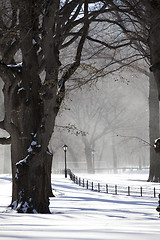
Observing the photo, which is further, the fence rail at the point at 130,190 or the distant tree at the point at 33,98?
the fence rail at the point at 130,190

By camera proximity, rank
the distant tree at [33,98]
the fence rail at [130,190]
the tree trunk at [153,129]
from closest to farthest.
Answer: the distant tree at [33,98]
the fence rail at [130,190]
the tree trunk at [153,129]

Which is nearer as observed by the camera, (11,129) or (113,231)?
(113,231)

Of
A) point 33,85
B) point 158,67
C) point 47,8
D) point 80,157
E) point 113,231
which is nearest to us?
point 113,231

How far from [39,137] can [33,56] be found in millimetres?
2780

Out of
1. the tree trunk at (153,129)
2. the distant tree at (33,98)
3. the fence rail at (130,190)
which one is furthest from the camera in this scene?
the tree trunk at (153,129)

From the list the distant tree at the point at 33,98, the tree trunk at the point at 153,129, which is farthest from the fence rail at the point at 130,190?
the distant tree at the point at 33,98

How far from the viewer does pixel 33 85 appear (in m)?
14.9

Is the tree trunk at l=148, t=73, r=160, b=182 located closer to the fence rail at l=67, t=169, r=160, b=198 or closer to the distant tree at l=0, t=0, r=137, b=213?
the fence rail at l=67, t=169, r=160, b=198

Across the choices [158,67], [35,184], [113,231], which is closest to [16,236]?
[113,231]

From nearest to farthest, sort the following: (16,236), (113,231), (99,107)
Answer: (16,236) < (113,231) < (99,107)

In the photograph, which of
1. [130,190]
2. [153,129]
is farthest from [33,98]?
[153,129]

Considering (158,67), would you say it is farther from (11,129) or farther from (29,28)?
(11,129)

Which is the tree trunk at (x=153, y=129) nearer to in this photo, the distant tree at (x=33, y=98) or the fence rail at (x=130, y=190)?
the fence rail at (x=130, y=190)

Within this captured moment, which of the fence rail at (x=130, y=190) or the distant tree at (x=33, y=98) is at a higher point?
the distant tree at (x=33, y=98)
